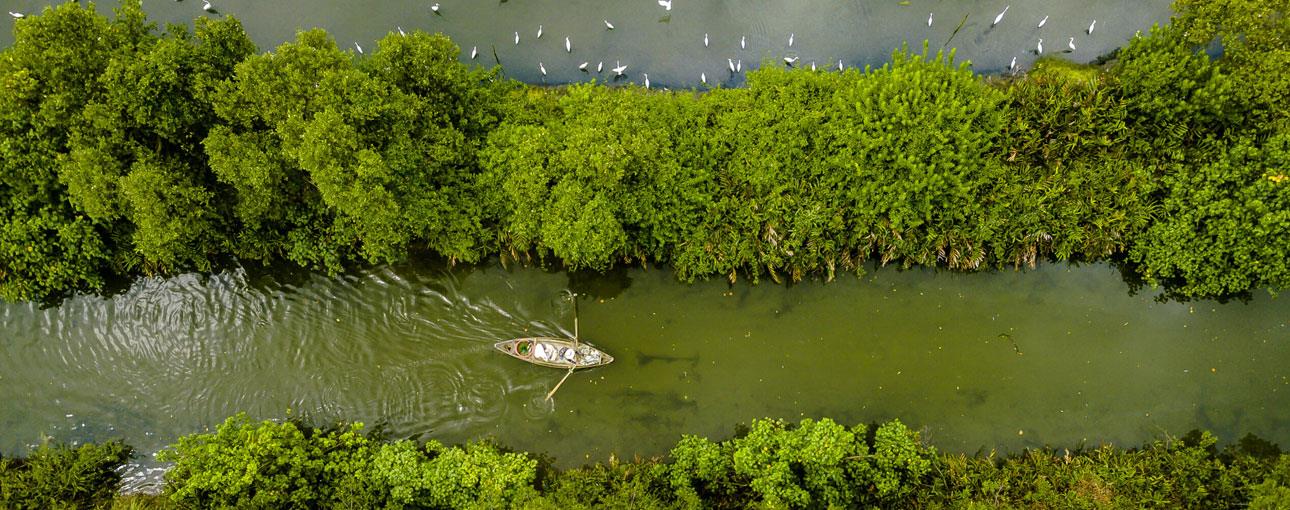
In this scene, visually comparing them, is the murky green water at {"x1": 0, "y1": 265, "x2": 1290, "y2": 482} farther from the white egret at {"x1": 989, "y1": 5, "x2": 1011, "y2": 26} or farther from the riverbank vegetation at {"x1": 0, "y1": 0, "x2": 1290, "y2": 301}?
the white egret at {"x1": 989, "y1": 5, "x2": 1011, "y2": 26}

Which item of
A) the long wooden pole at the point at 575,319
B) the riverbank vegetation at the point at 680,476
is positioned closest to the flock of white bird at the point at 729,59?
the long wooden pole at the point at 575,319

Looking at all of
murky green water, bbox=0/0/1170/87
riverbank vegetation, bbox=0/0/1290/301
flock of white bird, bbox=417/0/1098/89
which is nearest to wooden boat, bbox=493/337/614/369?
riverbank vegetation, bbox=0/0/1290/301

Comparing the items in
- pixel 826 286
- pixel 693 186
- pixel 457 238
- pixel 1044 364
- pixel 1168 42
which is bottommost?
pixel 1044 364

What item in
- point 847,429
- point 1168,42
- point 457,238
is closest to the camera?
point 1168,42

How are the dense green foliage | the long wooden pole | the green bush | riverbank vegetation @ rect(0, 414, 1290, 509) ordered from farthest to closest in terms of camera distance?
the long wooden pole < the dense green foliage < riverbank vegetation @ rect(0, 414, 1290, 509) < the green bush

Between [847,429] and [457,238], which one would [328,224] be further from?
[847,429]

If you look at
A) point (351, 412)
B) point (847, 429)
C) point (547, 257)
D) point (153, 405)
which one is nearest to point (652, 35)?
point (547, 257)

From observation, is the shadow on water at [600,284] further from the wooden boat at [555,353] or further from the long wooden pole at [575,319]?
the wooden boat at [555,353]
